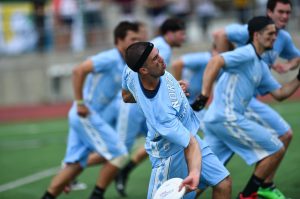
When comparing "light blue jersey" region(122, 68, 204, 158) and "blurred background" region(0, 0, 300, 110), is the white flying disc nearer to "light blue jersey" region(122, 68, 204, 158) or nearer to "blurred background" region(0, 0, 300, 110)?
"light blue jersey" region(122, 68, 204, 158)

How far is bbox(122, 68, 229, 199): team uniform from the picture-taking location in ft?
22.9

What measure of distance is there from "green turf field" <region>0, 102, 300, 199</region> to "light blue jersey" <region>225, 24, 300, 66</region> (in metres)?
1.71

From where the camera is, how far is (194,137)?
7180 mm

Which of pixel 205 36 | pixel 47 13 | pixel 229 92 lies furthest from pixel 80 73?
pixel 47 13

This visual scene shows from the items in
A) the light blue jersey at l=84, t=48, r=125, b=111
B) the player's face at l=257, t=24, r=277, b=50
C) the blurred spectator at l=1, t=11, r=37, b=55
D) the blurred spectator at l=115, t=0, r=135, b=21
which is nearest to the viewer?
the player's face at l=257, t=24, r=277, b=50

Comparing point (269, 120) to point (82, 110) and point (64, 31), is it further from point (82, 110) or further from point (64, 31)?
point (64, 31)

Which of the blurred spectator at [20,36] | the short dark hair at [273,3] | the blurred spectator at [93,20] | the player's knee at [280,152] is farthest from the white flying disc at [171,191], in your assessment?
the blurred spectator at [20,36]

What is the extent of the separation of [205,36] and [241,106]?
51.3 ft

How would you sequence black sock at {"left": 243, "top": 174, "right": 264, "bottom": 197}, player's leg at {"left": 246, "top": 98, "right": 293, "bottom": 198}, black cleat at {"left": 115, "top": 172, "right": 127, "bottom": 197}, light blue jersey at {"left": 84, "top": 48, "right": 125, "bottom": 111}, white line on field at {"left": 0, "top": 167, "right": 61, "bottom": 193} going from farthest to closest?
1. white line on field at {"left": 0, "top": 167, "right": 61, "bottom": 193}
2. black cleat at {"left": 115, "top": 172, "right": 127, "bottom": 197}
3. light blue jersey at {"left": 84, "top": 48, "right": 125, "bottom": 111}
4. player's leg at {"left": 246, "top": 98, "right": 293, "bottom": 198}
5. black sock at {"left": 243, "top": 174, "right": 264, "bottom": 197}

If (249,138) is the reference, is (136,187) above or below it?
below

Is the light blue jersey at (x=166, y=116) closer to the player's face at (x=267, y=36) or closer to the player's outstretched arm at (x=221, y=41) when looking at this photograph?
the player's face at (x=267, y=36)

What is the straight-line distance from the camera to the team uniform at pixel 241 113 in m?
8.59

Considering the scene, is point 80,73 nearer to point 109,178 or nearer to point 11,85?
point 109,178

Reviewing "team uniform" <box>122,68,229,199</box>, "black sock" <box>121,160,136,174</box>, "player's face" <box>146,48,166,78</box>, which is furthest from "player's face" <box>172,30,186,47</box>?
"player's face" <box>146,48,166,78</box>
